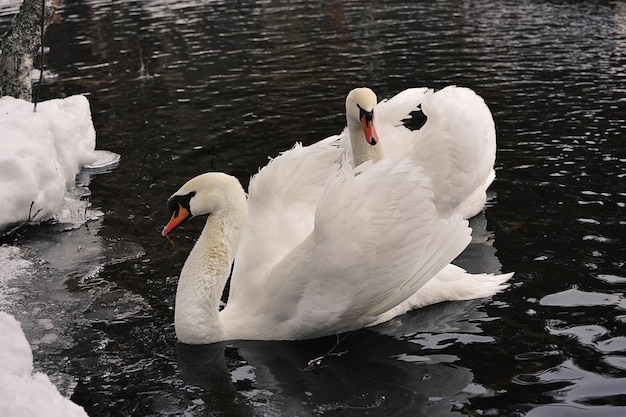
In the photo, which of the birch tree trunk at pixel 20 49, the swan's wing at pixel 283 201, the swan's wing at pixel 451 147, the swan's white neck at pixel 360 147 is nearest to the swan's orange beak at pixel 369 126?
the swan's white neck at pixel 360 147

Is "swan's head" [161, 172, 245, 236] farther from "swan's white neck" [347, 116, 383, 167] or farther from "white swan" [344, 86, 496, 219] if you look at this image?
"swan's white neck" [347, 116, 383, 167]

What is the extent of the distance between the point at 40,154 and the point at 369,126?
4034 millimetres

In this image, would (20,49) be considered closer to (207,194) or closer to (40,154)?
(40,154)

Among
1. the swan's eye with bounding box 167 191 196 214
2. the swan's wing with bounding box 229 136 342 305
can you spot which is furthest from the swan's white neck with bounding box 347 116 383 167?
the swan's eye with bounding box 167 191 196 214

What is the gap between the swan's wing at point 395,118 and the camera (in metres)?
8.99

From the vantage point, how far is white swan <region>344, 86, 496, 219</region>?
8086 mm

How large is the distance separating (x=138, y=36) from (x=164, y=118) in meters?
12.4

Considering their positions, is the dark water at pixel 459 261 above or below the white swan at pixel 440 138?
below

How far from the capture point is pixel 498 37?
848 inches

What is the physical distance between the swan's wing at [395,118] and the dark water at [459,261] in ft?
3.92

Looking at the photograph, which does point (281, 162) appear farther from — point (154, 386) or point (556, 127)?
point (556, 127)

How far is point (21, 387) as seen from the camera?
5.11 m

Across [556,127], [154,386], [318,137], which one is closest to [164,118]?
[318,137]

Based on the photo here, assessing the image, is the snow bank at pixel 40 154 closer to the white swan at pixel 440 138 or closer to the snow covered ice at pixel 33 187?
the snow covered ice at pixel 33 187
